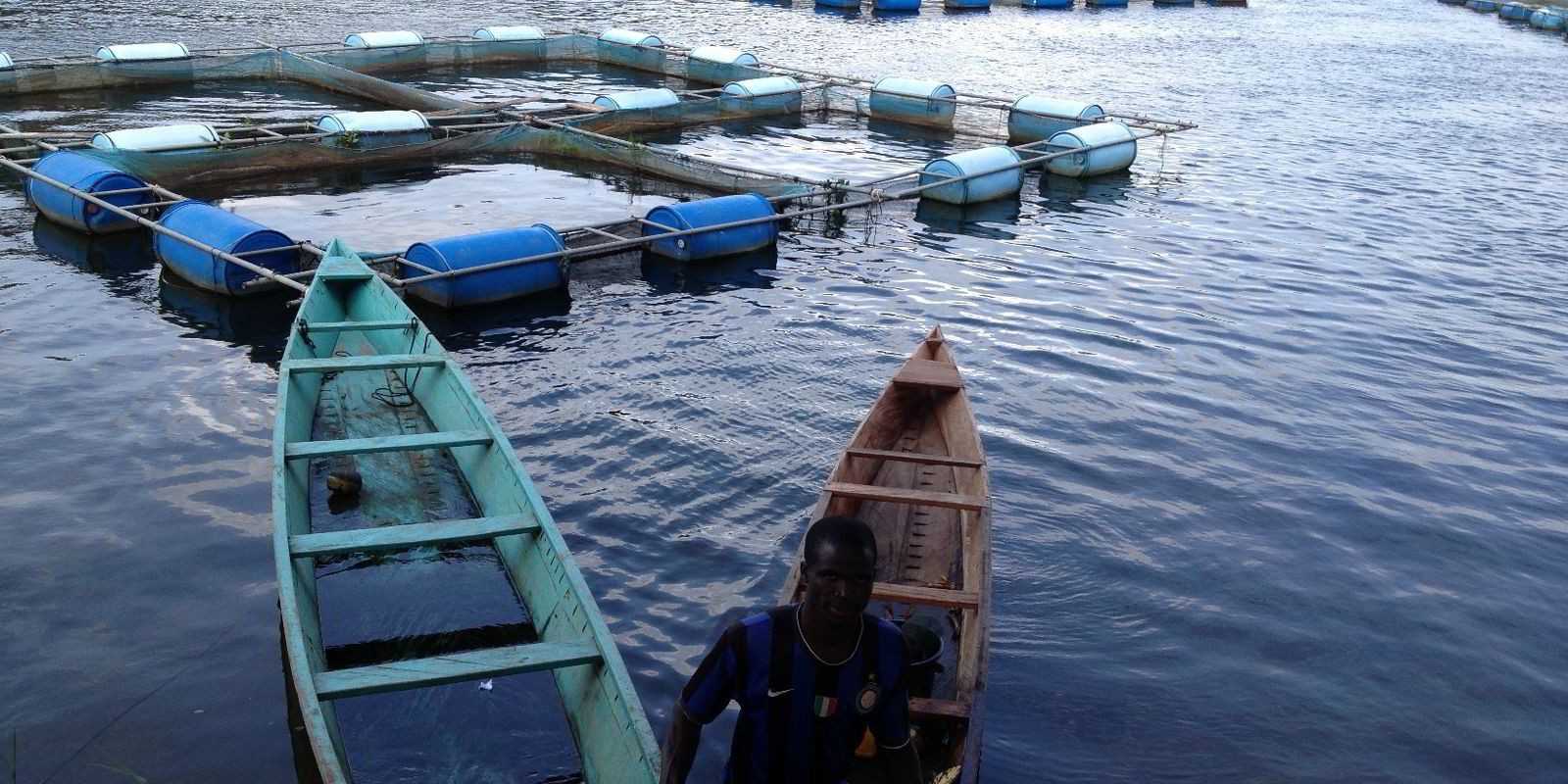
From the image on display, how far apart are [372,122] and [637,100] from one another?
633 cm

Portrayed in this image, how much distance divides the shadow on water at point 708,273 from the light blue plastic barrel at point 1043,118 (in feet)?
38.1

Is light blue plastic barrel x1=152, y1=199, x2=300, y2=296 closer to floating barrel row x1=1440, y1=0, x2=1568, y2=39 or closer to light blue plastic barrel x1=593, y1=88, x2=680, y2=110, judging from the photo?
light blue plastic barrel x1=593, y1=88, x2=680, y2=110

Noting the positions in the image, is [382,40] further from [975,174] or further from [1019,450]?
[1019,450]

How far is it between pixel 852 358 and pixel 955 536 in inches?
227

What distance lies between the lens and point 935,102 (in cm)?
2888

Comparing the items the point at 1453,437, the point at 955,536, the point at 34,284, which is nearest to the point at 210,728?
the point at 955,536

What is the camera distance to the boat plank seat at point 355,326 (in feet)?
37.9

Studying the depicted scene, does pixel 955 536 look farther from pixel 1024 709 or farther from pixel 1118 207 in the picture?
pixel 1118 207

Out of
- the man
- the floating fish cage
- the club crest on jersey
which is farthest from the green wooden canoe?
the floating fish cage

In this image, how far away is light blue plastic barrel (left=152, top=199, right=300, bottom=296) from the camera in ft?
47.8

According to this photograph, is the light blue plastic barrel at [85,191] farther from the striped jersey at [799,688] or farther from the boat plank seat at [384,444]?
the striped jersey at [799,688]

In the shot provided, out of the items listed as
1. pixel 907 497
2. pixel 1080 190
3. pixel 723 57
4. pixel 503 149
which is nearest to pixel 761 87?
pixel 723 57

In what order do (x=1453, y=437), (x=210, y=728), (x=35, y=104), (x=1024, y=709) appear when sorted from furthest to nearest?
(x=35, y=104)
(x=1453, y=437)
(x=1024, y=709)
(x=210, y=728)

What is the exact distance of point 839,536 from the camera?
4.28 m
